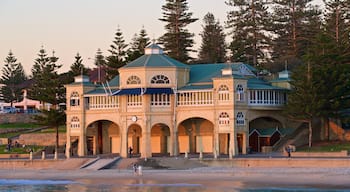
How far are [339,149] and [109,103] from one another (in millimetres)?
19556

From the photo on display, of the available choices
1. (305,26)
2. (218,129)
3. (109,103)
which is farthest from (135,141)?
(305,26)

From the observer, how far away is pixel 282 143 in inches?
2832

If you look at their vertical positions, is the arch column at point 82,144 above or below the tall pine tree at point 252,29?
below

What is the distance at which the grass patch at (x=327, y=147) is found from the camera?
67.0m

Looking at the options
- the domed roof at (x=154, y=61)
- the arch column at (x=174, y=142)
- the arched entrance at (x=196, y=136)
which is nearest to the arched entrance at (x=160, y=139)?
the arched entrance at (x=196, y=136)

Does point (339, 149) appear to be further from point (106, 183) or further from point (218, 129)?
point (106, 183)

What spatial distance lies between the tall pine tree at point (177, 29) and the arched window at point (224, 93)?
3414 cm

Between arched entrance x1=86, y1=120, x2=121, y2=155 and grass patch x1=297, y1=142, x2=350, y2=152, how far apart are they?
1679 cm

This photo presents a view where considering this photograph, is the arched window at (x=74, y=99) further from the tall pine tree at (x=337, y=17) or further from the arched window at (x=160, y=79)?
the tall pine tree at (x=337, y=17)

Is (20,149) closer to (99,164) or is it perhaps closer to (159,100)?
(99,164)

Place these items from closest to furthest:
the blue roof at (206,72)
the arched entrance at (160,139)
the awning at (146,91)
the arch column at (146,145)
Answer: the arch column at (146,145), the awning at (146,91), the blue roof at (206,72), the arched entrance at (160,139)

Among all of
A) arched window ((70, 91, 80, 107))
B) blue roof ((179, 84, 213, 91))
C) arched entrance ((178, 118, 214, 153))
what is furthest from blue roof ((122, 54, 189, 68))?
arched window ((70, 91, 80, 107))

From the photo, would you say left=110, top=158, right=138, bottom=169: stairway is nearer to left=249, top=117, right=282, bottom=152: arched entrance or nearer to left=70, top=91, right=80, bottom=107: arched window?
left=70, top=91, right=80, bottom=107: arched window

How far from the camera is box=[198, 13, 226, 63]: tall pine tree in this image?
11269 centimetres
